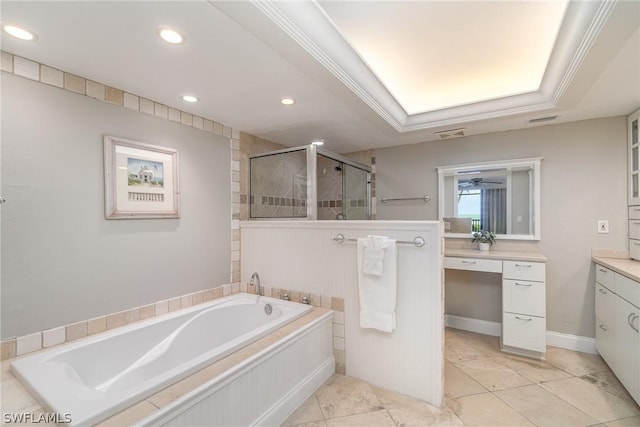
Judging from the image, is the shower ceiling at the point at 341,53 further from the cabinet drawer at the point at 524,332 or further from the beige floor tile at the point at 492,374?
the beige floor tile at the point at 492,374

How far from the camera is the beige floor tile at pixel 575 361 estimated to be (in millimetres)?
2286

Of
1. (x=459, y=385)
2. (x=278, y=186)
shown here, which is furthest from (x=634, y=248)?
(x=278, y=186)

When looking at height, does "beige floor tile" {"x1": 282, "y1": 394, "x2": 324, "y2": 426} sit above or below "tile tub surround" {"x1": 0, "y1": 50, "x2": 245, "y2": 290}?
below

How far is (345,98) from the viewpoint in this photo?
2051 mm

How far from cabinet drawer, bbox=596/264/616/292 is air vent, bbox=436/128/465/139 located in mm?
1641

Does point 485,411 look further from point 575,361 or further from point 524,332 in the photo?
point 575,361

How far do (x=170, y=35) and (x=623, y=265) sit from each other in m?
3.35

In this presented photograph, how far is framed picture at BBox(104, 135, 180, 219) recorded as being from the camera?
6.36 feet

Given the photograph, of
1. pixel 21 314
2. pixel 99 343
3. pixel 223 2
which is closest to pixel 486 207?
pixel 223 2

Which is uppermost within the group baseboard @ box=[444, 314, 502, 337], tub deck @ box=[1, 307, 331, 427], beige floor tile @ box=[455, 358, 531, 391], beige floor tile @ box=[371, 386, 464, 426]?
tub deck @ box=[1, 307, 331, 427]

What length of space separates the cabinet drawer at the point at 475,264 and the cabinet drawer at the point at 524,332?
411mm

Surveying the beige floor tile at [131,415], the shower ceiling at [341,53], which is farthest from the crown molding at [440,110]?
the beige floor tile at [131,415]

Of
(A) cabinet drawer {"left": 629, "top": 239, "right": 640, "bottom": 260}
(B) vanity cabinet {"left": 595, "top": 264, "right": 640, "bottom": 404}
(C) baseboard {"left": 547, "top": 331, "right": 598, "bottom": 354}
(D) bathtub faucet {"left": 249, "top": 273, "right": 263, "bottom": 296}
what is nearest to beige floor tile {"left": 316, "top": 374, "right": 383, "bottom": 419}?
(D) bathtub faucet {"left": 249, "top": 273, "right": 263, "bottom": 296}

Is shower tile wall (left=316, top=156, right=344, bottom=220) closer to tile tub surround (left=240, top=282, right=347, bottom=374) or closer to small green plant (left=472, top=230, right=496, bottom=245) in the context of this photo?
tile tub surround (left=240, top=282, right=347, bottom=374)
